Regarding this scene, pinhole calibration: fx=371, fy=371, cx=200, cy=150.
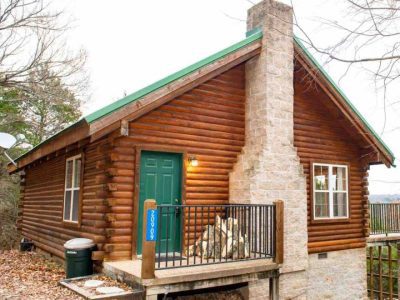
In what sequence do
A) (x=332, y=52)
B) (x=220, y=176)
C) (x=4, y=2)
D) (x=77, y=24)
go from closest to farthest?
1. (x=332, y=52)
2. (x=220, y=176)
3. (x=4, y=2)
4. (x=77, y=24)

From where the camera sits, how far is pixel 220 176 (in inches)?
388

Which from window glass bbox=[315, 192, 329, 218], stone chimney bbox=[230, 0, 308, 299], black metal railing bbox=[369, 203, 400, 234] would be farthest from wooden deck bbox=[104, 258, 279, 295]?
black metal railing bbox=[369, 203, 400, 234]

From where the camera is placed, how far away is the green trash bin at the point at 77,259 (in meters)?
7.93

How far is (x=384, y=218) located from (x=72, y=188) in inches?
458

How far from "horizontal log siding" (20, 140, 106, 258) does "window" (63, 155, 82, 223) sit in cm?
23

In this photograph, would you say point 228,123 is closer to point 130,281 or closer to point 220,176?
point 220,176


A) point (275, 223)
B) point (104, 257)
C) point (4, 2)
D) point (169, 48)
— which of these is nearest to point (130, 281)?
point (104, 257)

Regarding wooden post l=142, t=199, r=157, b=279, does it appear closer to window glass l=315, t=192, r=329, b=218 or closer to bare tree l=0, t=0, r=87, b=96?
window glass l=315, t=192, r=329, b=218

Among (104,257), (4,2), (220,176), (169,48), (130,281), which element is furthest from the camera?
(169,48)

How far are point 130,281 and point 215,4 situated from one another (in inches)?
193

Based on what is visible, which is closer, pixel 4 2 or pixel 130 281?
pixel 130 281

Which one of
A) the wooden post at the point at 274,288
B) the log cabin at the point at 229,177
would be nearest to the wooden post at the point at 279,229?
the log cabin at the point at 229,177

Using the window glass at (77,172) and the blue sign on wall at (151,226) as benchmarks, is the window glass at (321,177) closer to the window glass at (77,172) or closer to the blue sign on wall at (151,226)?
the blue sign on wall at (151,226)

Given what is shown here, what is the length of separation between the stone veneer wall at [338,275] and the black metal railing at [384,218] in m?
2.26
